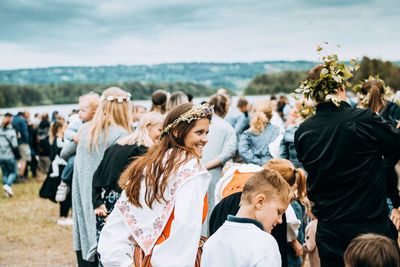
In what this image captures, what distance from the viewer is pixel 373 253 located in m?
2.11

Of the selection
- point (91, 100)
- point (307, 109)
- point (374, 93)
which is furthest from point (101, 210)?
point (374, 93)

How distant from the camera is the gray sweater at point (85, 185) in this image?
458 centimetres

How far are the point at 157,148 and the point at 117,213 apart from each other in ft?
1.41

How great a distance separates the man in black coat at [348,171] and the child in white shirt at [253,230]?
0.65 metres

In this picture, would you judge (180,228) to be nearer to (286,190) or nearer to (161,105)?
(286,190)

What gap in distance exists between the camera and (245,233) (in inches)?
89.0

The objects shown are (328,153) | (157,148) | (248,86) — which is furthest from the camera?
(248,86)

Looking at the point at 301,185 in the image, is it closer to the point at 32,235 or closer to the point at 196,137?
the point at 196,137

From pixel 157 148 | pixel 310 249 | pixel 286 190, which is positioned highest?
pixel 157 148

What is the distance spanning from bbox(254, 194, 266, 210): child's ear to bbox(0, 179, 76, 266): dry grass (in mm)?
4969

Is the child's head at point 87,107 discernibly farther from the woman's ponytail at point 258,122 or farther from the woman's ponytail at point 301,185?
the woman's ponytail at point 301,185

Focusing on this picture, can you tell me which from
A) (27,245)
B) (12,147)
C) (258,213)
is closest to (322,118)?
(258,213)

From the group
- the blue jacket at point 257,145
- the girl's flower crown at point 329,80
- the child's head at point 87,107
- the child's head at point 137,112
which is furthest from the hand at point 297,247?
the child's head at point 137,112

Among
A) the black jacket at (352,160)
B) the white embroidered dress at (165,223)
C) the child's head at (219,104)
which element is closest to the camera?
the white embroidered dress at (165,223)
